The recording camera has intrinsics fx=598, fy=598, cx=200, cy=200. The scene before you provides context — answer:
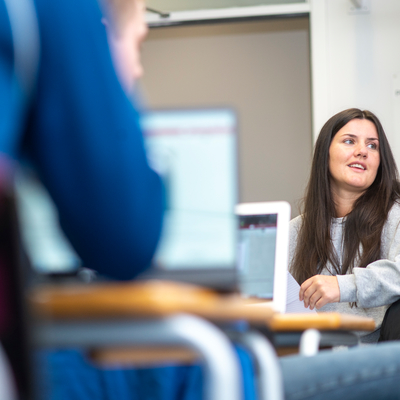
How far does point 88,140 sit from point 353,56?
334cm

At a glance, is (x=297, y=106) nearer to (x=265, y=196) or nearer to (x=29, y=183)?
(x=265, y=196)

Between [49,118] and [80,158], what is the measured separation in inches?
1.8

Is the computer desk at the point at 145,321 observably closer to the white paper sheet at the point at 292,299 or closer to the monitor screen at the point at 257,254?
the monitor screen at the point at 257,254

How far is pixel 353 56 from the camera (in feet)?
11.9

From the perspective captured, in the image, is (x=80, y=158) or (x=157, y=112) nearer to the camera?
(x=80, y=158)

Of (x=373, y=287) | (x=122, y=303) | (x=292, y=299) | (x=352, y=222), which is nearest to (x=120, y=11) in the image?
(x=122, y=303)

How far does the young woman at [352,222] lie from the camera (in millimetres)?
2098

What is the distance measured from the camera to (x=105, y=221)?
547mm

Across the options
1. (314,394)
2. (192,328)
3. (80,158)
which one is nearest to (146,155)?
(80,158)

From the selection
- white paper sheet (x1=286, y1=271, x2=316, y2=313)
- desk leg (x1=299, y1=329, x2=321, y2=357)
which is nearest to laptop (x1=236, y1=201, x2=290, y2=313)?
white paper sheet (x1=286, y1=271, x2=316, y2=313)

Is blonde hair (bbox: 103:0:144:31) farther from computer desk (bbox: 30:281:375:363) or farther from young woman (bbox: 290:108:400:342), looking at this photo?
young woman (bbox: 290:108:400:342)

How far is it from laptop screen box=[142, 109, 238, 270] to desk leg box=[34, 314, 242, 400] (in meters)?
0.15

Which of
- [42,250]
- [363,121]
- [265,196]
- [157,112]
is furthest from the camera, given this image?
[265,196]

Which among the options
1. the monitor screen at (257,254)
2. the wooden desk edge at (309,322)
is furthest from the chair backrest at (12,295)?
the monitor screen at (257,254)
